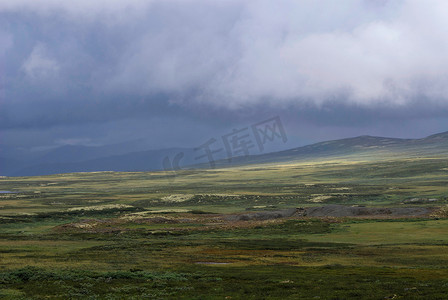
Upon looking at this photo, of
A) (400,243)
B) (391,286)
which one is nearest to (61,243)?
(400,243)

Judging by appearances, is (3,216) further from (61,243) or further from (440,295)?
(440,295)

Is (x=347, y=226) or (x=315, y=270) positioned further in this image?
(x=347, y=226)

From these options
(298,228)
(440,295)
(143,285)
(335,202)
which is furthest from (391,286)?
(335,202)

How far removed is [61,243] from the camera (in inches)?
2611

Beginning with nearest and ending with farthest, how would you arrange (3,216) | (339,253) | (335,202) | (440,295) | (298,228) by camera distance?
(440,295) → (339,253) → (298,228) → (3,216) → (335,202)

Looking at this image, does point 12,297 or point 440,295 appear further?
point 12,297

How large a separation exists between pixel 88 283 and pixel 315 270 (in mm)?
17344

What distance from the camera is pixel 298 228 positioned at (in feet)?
277

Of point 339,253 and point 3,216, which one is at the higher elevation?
point 3,216

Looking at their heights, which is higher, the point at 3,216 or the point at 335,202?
the point at 3,216

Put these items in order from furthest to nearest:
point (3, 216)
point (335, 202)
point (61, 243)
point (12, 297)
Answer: point (335, 202) < point (3, 216) < point (61, 243) < point (12, 297)

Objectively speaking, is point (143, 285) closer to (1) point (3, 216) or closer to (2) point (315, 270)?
(2) point (315, 270)

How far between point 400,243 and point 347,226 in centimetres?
2265

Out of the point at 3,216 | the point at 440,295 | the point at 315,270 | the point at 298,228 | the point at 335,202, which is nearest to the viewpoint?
the point at 440,295
